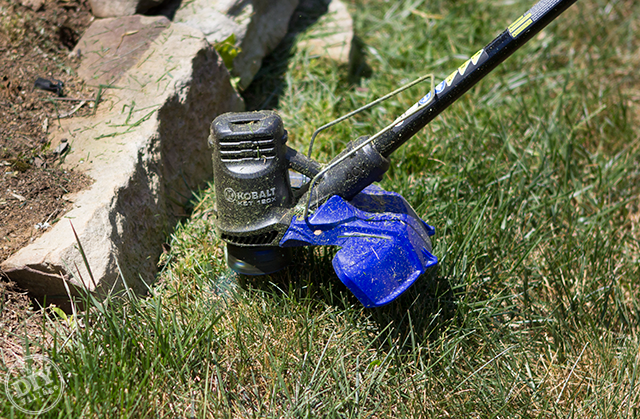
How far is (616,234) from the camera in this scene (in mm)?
2918

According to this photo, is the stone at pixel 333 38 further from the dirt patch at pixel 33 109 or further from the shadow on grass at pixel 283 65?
the dirt patch at pixel 33 109

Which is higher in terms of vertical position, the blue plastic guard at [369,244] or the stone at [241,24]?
the stone at [241,24]

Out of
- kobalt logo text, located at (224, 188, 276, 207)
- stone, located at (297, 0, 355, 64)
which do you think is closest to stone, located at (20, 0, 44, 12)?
stone, located at (297, 0, 355, 64)

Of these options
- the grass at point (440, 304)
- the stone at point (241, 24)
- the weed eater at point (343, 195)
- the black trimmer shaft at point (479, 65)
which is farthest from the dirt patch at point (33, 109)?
the black trimmer shaft at point (479, 65)

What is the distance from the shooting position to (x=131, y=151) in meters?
2.38

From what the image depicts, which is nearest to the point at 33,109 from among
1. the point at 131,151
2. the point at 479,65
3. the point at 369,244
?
the point at 131,151

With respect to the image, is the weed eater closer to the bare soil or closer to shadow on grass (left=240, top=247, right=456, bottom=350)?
shadow on grass (left=240, top=247, right=456, bottom=350)

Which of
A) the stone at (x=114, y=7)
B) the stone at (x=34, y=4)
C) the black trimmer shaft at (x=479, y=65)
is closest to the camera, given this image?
the black trimmer shaft at (x=479, y=65)

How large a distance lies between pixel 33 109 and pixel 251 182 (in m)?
1.30

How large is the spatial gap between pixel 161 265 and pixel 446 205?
1.37 metres

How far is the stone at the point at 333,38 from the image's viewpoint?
3.56m

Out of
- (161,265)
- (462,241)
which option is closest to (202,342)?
(161,265)

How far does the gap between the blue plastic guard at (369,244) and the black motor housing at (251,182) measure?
0.10m

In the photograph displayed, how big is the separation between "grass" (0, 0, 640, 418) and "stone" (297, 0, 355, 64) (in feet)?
0.32
